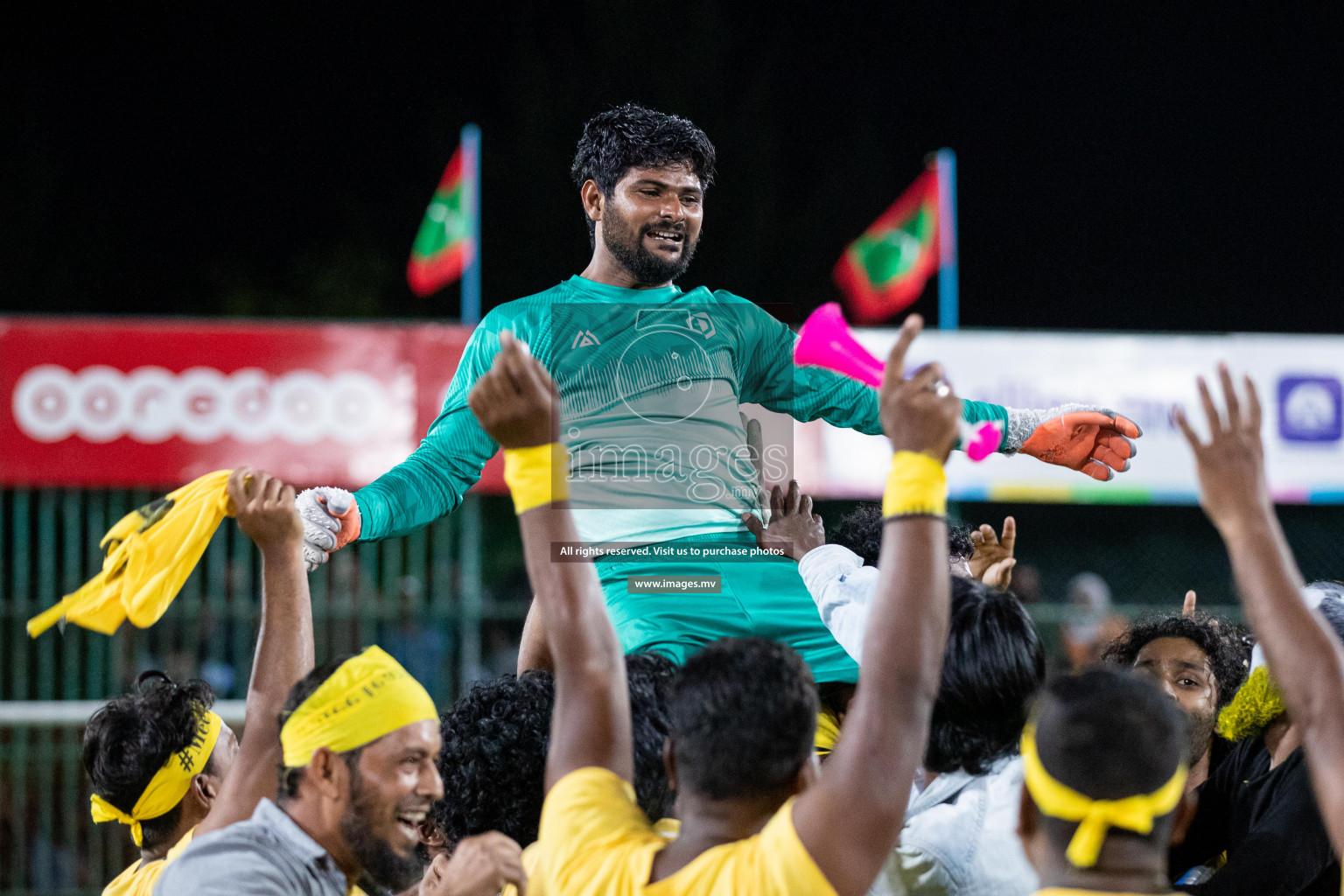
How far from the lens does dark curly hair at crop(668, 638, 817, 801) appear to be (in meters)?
2.32

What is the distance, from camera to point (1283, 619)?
2238mm

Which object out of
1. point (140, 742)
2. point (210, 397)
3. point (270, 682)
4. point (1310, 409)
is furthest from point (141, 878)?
point (1310, 409)

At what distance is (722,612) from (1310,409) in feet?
25.0

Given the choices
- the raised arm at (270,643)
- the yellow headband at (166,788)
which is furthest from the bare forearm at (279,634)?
the yellow headband at (166,788)

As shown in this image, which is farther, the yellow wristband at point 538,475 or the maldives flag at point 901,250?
the maldives flag at point 901,250

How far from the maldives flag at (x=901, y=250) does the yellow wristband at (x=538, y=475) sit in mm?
13012

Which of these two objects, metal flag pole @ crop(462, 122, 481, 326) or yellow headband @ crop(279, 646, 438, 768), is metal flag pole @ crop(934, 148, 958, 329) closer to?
metal flag pole @ crop(462, 122, 481, 326)

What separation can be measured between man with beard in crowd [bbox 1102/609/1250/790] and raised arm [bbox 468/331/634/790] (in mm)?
1803

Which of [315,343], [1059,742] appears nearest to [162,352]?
[315,343]

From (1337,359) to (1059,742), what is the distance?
29.1 ft

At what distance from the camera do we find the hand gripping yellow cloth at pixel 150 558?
3.21m

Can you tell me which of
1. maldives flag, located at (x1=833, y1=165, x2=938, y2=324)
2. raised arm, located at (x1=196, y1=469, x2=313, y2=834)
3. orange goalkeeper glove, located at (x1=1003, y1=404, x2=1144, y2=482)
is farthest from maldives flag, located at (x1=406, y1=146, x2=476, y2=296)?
raised arm, located at (x1=196, y1=469, x2=313, y2=834)

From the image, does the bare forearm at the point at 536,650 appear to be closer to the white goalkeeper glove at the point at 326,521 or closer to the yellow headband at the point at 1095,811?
the white goalkeeper glove at the point at 326,521

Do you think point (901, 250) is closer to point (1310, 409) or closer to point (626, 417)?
point (1310, 409)
